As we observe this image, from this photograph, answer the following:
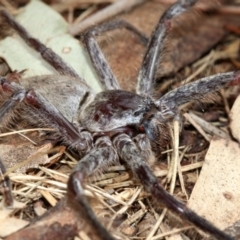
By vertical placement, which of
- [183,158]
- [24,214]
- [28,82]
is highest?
[28,82]

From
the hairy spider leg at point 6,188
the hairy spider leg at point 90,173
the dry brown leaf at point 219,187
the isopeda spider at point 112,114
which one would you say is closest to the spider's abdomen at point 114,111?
the isopeda spider at point 112,114

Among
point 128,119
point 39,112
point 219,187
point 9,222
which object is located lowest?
point 219,187

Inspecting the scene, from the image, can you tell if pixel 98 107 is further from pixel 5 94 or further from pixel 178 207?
pixel 178 207

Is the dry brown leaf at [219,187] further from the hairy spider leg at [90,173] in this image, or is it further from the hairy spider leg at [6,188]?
the hairy spider leg at [6,188]

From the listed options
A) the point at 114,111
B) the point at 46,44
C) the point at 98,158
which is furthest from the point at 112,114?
the point at 46,44

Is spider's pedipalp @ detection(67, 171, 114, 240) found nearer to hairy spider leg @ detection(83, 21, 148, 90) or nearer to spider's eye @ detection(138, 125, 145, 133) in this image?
spider's eye @ detection(138, 125, 145, 133)

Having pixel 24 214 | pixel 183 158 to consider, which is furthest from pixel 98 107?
pixel 24 214

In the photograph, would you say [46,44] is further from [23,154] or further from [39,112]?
[23,154]

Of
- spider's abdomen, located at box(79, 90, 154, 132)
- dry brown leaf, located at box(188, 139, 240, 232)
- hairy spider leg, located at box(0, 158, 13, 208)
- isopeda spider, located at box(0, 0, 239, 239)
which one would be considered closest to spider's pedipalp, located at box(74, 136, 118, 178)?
isopeda spider, located at box(0, 0, 239, 239)
